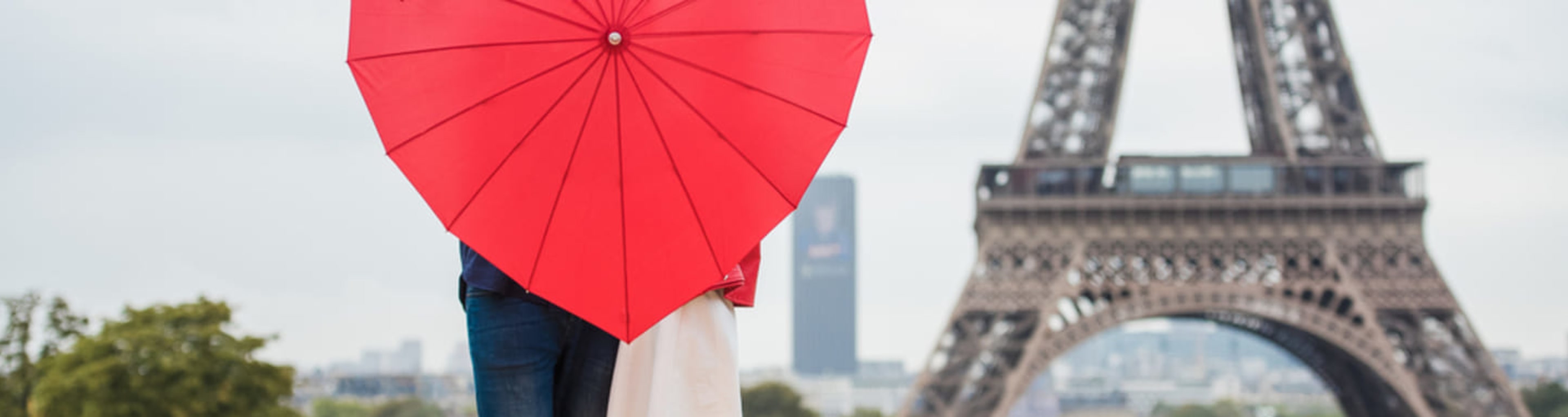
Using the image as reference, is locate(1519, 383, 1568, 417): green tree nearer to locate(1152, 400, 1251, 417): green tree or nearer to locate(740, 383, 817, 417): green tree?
locate(740, 383, 817, 417): green tree

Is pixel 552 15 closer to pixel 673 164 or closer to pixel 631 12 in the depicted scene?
pixel 631 12

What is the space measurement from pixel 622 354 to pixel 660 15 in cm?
90

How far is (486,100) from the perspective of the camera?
3436 millimetres

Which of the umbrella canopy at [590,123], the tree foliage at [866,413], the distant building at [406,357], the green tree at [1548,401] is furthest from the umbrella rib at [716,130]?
the distant building at [406,357]

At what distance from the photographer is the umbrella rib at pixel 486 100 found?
342cm

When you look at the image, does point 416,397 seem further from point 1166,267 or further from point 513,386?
point 513,386

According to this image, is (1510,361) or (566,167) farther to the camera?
(1510,361)

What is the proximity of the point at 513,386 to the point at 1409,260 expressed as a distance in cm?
2880

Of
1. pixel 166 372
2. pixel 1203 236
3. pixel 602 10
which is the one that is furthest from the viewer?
pixel 1203 236

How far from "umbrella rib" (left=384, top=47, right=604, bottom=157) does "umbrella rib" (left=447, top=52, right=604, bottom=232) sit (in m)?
0.03

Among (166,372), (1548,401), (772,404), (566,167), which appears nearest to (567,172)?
(566,167)

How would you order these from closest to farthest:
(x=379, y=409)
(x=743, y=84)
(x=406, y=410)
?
(x=743, y=84)
(x=379, y=409)
(x=406, y=410)

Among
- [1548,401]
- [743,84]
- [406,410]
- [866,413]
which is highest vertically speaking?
[866,413]

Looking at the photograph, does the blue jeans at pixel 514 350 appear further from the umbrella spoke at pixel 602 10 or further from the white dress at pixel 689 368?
the umbrella spoke at pixel 602 10
